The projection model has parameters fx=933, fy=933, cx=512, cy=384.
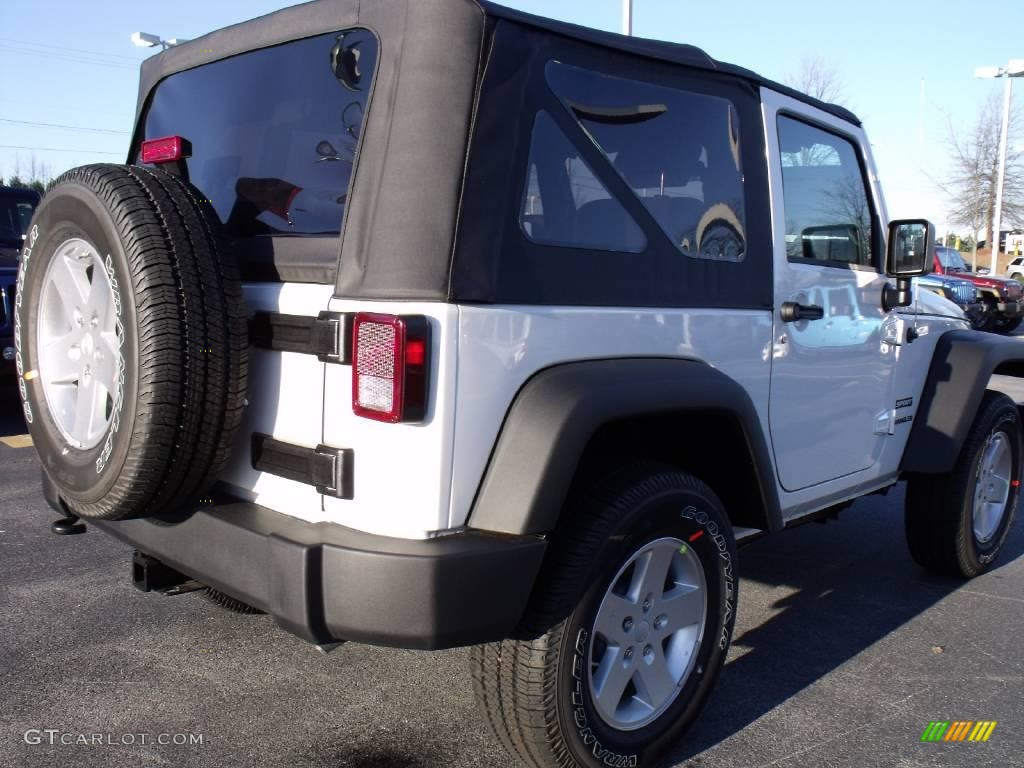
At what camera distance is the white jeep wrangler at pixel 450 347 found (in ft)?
6.78

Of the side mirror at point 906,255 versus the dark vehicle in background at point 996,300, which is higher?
the side mirror at point 906,255

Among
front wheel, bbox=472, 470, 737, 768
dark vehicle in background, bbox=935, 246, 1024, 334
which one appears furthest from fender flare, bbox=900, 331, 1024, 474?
dark vehicle in background, bbox=935, 246, 1024, 334

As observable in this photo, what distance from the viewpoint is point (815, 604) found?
3.91m

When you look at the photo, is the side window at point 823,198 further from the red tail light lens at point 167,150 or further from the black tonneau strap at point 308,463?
the red tail light lens at point 167,150

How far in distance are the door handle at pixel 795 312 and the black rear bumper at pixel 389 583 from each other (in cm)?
132

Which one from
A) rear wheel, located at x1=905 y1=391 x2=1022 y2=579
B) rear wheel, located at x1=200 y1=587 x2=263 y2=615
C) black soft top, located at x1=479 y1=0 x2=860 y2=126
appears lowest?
rear wheel, located at x1=200 y1=587 x2=263 y2=615

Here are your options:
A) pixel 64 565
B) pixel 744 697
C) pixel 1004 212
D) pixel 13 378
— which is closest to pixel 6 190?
pixel 13 378

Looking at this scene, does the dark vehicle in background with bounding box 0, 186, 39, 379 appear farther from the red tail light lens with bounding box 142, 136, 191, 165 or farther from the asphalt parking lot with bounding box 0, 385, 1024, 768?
the red tail light lens with bounding box 142, 136, 191, 165

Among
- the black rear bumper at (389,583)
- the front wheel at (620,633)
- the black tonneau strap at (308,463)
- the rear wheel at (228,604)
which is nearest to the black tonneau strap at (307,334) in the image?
the black tonneau strap at (308,463)

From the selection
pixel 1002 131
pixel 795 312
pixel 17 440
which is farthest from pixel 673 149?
pixel 1002 131

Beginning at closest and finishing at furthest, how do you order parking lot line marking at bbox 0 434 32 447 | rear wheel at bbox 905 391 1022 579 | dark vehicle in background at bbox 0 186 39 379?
rear wheel at bbox 905 391 1022 579
parking lot line marking at bbox 0 434 32 447
dark vehicle in background at bbox 0 186 39 379

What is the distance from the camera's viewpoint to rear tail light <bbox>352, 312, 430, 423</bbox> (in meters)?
2.00

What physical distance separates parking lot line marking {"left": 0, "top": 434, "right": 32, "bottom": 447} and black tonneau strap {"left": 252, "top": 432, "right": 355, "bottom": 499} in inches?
197

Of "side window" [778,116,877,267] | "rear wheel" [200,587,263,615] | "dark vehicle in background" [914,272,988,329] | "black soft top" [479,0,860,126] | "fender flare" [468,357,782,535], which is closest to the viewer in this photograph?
"fender flare" [468,357,782,535]
